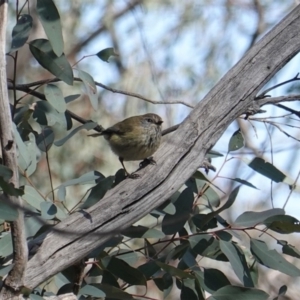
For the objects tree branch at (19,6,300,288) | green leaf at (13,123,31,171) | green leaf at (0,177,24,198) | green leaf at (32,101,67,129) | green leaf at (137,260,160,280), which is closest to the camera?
green leaf at (0,177,24,198)

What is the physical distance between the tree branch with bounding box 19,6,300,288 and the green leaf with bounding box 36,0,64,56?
1.55 ft

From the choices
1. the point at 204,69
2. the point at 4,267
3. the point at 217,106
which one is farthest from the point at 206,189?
the point at 204,69

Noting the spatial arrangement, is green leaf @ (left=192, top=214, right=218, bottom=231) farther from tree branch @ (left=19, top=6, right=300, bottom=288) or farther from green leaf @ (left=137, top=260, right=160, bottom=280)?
tree branch @ (left=19, top=6, right=300, bottom=288)

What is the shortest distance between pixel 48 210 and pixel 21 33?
60 cm

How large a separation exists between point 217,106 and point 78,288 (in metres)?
0.73

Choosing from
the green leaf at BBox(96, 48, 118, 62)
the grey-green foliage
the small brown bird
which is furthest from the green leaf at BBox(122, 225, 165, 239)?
the small brown bird

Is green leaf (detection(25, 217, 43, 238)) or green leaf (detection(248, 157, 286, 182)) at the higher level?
green leaf (detection(248, 157, 286, 182))

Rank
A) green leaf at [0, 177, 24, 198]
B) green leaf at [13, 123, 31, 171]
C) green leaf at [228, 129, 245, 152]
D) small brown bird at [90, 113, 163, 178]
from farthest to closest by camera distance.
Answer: small brown bird at [90, 113, 163, 178], green leaf at [228, 129, 245, 152], green leaf at [13, 123, 31, 171], green leaf at [0, 177, 24, 198]

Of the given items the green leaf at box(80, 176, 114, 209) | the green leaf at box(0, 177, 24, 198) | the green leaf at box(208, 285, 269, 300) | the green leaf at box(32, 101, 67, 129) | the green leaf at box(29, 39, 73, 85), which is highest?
the green leaf at box(29, 39, 73, 85)

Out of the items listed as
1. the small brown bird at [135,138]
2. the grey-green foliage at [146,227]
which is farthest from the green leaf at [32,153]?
the small brown bird at [135,138]

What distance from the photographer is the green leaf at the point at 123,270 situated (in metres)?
2.21

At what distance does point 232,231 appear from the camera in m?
2.27

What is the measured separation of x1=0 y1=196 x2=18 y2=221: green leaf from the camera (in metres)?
1.76

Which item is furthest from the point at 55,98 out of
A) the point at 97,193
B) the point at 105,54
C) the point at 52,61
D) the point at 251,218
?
the point at 251,218
